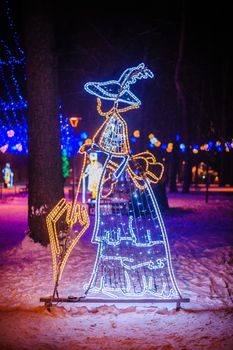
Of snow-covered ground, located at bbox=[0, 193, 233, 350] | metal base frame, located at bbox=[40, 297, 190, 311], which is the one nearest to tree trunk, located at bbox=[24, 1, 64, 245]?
snow-covered ground, located at bbox=[0, 193, 233, 350]

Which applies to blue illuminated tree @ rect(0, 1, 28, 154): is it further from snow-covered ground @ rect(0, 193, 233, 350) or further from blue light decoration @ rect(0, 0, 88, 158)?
snow-covered ground @ rect(0, 193, 233, 350)

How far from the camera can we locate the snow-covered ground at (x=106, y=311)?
165 inches

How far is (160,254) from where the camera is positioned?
26.9ft

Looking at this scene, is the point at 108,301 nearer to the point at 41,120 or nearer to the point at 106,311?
the point at 106,311

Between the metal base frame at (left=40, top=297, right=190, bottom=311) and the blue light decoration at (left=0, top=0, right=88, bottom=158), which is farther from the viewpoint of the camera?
the blue light decoration at (left=0, top=0, right=88, bottom=158)

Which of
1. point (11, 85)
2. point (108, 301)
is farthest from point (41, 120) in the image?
point (11, 85)

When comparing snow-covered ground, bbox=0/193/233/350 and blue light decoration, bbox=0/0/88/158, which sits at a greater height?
blue light decoration, bbox=0/0/88/158

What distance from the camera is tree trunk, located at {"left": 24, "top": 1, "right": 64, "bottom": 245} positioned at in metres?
8.18

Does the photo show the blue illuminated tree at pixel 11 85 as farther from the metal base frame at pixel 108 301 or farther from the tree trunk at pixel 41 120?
the metal base frame at pixel 108 301

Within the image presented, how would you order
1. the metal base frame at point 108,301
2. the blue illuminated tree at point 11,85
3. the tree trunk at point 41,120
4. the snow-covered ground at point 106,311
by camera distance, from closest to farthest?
the snow-covered ground at point 106,311
the metal base frame at point 108,301
the tree trunk at point 41,120
the blue illuminated tree at point 11,85

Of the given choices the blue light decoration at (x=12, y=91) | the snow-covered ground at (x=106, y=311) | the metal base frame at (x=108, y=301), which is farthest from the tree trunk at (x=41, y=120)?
the metal base frame at (x=108, y=301)

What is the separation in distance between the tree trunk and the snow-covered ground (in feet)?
2.69

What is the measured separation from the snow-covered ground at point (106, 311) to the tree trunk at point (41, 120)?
0.82 meters

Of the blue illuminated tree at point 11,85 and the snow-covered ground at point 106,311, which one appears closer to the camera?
the snow-covered ground at point 106,311
